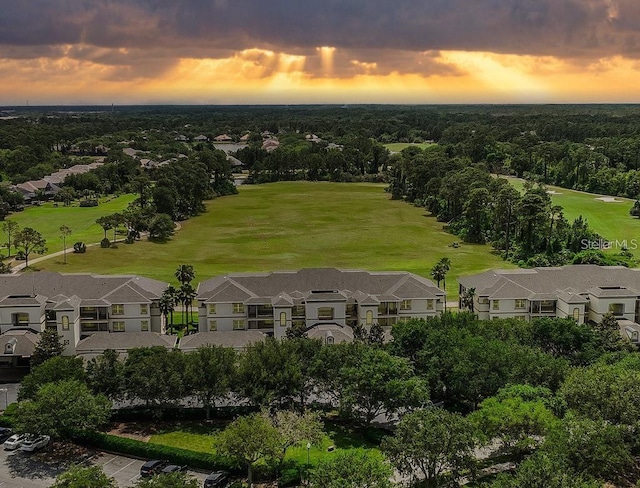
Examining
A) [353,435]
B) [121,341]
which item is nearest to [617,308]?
[353,435]

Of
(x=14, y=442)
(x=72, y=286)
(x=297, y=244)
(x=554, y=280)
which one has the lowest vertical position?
(x=14, y=442)

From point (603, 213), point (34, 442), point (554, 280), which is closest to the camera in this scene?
point (34, 442)

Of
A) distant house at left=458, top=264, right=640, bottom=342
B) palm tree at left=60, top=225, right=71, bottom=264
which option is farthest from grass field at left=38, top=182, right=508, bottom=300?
distant house at left=458, top=264, right=640, bottom=342

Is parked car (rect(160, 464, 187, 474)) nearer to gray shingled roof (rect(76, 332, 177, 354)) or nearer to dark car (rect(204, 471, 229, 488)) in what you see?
dark car (rect(204, 471, 229, 488))

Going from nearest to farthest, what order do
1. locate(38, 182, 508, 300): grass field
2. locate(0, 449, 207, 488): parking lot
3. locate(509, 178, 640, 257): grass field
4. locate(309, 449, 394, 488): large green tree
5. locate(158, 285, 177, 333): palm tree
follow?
locate(309, 449, 394, 488): large green tree < locate(0, 449, 207, 488): parking lot < locate(158, 285, 177, 333): palm tree < locate(38, 182, 508, 300): grass field < locate(509, 178, 640, 257): grass field

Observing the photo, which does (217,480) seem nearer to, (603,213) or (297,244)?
(297,244)

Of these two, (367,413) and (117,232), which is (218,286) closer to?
(367,413)

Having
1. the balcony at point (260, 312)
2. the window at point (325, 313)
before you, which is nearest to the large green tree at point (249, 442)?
the window at point (325, 313)

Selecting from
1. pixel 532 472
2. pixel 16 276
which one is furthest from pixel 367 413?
pixel 16 276
